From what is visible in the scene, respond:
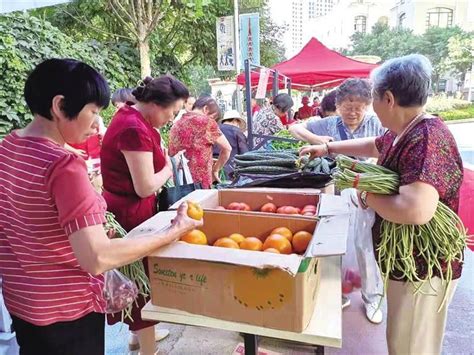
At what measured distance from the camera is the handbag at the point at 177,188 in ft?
6.38

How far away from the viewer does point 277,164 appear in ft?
6.86

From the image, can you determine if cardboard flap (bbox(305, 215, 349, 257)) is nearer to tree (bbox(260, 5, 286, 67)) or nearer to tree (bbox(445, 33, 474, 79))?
tree (bbox(260, 5, 286, 67))

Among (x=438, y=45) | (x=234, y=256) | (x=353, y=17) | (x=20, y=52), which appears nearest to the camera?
(x=234, y=256)

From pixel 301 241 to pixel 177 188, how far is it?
0.94m

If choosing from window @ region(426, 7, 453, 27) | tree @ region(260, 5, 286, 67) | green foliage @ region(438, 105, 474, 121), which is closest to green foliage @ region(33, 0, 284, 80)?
tree @ region(260, 5, 286, 67)

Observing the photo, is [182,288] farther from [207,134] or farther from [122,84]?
[122,84]

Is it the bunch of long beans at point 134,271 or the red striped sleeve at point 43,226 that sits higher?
the red striped sleeve at point 43,226

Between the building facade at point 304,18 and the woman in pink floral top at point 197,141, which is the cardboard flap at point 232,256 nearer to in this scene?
the woman in pink floral top at point 197,141

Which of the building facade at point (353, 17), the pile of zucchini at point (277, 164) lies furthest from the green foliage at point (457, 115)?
the building facade at point (353, 17)

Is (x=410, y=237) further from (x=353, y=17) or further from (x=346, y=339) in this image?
(x=353, y=17)

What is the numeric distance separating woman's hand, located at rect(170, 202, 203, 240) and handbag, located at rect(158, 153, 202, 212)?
2.61 feet

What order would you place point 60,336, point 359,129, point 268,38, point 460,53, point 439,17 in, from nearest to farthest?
point 60,336 < point 359,129 < point 268,38 < point 460,53 < point 439,17

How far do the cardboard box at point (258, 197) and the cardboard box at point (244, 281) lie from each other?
18.4 inches

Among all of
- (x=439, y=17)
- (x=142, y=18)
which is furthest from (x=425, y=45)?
(x=142, y=18)
